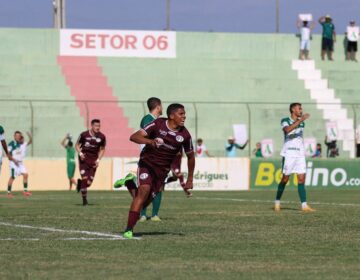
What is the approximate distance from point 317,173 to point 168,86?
9.25 metres

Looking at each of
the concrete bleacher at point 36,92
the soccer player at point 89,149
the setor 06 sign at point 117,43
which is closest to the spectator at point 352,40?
the setor 06 sign at point 117,43

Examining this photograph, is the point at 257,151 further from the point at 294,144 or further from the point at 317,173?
the point at 294,144

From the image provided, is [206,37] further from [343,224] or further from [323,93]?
[343,224]

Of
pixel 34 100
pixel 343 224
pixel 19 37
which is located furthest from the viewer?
pixel 19 37

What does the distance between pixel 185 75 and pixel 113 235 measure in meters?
35.0

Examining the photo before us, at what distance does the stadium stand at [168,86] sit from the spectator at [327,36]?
701 mm

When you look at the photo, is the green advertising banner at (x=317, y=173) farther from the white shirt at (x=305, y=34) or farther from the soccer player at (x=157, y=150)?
the soccer player at (x=157, y=150)

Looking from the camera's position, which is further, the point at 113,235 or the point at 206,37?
the point at 206,37

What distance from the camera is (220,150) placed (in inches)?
1820

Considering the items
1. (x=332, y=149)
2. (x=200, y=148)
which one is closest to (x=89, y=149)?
(x=200, y=148)

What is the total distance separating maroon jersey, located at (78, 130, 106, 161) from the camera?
27.6m

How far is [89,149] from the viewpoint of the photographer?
27.8 meters

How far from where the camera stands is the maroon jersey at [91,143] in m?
27.6

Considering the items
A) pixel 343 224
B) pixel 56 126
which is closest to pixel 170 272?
pixel 343 224
